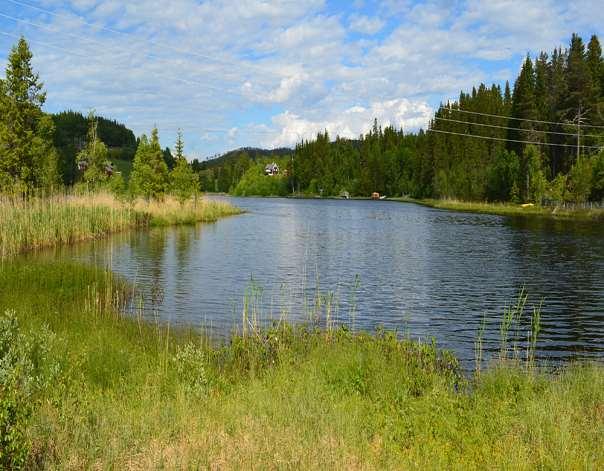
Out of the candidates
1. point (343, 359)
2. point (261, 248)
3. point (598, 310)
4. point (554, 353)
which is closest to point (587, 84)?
point (261, 248)

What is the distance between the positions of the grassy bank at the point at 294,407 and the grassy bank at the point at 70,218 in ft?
40.2

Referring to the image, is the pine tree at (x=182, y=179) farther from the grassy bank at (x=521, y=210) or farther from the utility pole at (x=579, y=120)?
the utility pole at (x=579, y=120)

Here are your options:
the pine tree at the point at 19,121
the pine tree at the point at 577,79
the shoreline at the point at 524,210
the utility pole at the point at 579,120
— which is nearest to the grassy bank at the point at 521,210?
the shoreline at the point at 524,210

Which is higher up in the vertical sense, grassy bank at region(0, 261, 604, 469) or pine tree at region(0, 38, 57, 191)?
pine tree at region(0, 38, 57, 191)

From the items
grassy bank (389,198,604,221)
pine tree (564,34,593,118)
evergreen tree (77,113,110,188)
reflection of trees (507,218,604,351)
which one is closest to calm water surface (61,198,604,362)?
reflection of trees (507,218,604,351)

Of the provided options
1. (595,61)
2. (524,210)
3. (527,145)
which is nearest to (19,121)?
(524,210)

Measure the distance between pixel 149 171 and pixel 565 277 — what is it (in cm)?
4022

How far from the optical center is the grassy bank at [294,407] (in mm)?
6203

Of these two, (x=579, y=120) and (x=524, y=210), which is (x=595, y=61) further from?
(x=524, y=210)

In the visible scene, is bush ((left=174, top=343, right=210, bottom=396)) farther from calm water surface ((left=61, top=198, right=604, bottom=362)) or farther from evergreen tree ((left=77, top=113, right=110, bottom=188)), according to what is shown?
evergreen tree ((left=77, top=113, right=110, bottom=188))

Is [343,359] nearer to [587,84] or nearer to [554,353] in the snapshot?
[554,353]

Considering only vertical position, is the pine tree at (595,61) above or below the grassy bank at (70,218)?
above

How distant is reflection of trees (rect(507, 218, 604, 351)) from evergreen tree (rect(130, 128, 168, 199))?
33.3 metres

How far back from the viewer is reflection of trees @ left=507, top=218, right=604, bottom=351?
1655cm
